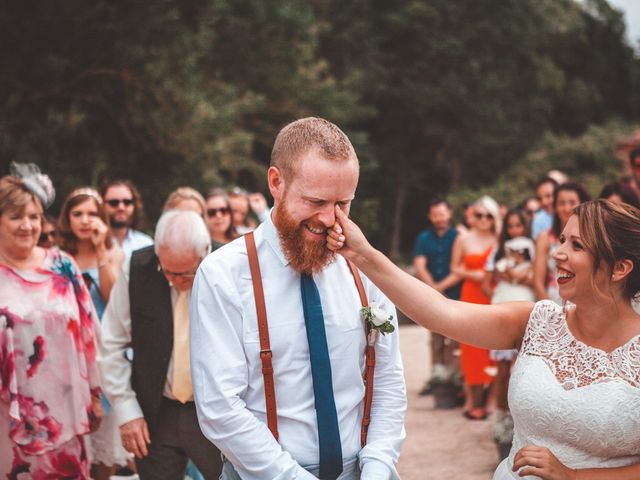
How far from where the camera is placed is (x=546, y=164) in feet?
86.9

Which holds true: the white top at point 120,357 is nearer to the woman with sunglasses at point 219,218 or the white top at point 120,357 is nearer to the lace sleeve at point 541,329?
the lace sleeve at point 541,329

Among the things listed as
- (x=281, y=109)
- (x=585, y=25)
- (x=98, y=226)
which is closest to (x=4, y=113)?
(x=98, y=226)

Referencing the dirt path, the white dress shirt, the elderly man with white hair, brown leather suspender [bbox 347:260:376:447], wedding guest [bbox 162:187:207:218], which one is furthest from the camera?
the dirt path

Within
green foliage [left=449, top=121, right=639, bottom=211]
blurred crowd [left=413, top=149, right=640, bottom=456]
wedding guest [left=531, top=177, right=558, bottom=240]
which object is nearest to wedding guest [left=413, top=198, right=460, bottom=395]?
blurred crowd [left=413, top=149, right=640, bottom=456]

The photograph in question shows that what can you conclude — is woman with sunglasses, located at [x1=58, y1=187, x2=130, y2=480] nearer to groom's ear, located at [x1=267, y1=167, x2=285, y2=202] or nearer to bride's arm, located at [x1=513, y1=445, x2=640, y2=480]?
groom's ear, located at [x1=267, y1=167, x2=285, y2=202]

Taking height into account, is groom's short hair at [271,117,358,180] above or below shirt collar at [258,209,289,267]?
above

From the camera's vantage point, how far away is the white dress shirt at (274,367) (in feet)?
7.99

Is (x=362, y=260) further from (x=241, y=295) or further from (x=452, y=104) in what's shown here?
(x=452, y=104)

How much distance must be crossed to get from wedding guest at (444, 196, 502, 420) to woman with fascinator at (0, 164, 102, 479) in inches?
178

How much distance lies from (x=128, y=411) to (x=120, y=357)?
290mm

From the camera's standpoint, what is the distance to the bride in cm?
261

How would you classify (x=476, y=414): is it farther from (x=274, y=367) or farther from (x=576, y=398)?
(x=274, y=367)

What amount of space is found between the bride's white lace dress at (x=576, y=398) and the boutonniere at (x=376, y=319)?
592 millimetres

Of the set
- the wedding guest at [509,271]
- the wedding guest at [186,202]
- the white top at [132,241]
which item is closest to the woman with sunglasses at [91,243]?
the white top at [132,241]
